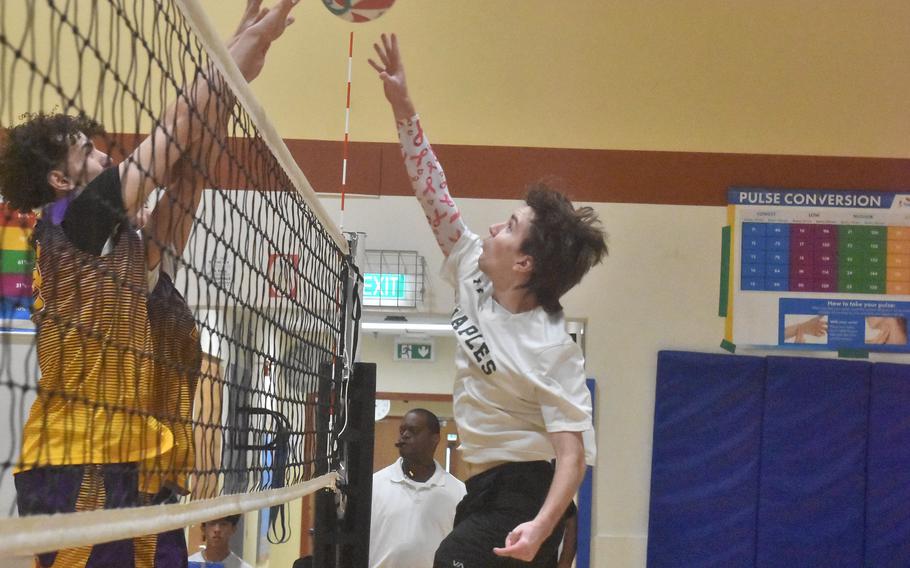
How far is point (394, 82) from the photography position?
3654 mm

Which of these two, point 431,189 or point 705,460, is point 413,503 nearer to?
point 705,460

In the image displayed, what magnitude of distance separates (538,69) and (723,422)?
8.10 feet

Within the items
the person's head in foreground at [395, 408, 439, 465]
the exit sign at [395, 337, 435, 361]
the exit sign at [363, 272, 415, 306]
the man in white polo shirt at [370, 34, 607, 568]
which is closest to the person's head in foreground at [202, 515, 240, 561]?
the person's head in foreground at [395, 408, 439, 465]

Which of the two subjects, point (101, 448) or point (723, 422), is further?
point (723, 422)

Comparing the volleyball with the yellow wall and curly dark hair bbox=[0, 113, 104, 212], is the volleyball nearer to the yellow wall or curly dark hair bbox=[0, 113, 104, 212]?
the yellow wall

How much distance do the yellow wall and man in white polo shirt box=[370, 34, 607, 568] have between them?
3.26 m

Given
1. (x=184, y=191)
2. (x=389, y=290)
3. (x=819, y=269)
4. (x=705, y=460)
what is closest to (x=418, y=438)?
(x=389, y=290)

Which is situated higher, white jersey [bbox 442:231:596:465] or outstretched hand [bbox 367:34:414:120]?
outstretched hand [bbox 367:34:414:120]

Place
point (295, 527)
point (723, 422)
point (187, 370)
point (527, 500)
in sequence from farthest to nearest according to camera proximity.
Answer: point (295, 527) < point (723, 422) < point (527, 500) < point (187, 370)

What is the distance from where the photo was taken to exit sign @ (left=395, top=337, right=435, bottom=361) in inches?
420

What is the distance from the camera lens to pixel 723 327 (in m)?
6.21

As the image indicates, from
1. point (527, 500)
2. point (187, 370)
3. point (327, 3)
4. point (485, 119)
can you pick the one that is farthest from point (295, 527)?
point (187, 370)

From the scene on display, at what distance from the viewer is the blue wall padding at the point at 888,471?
5949 millimetres

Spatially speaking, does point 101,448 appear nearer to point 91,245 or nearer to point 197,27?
point 91,245
